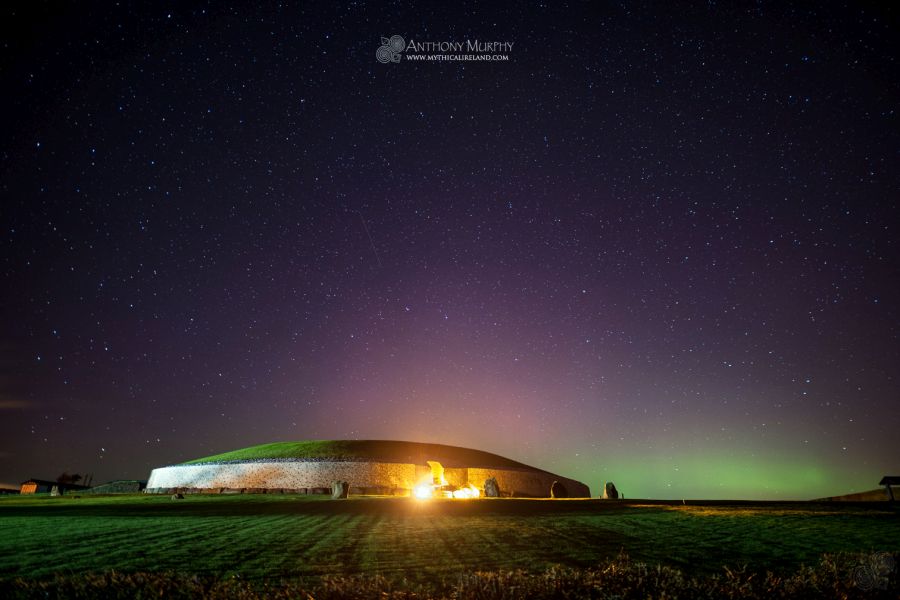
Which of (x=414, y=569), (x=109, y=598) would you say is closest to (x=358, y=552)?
(x=414, y=569)

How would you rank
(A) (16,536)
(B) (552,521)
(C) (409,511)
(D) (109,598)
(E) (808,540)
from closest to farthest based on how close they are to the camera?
(D) (109,598) → (E) (808,540) → (A) (16,536) → (B) (552,521) → (C) (409,511)

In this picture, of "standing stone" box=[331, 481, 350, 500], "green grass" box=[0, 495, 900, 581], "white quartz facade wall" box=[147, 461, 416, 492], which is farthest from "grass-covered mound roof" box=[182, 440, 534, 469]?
"green grass" box=[0, 495, 900, 581]

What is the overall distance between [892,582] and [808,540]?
9.51 meters

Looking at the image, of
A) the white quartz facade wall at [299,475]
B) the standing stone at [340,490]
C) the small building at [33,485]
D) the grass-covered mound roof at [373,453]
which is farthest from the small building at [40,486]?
the standing stone at [340,490]

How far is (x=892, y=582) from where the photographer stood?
798cm

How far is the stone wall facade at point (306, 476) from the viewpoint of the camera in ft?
192

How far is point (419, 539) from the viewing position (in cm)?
1560

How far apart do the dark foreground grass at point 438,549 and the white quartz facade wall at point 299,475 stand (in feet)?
114

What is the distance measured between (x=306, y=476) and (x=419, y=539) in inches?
1886

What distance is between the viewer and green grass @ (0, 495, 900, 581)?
466 inches

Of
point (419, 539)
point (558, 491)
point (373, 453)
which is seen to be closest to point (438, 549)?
point (419, 539)

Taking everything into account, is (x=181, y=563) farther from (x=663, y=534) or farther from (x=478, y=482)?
(x=478, y=482)

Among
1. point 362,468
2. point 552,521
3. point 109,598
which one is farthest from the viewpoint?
point 362,468

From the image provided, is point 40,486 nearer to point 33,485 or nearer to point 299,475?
point 33,485
